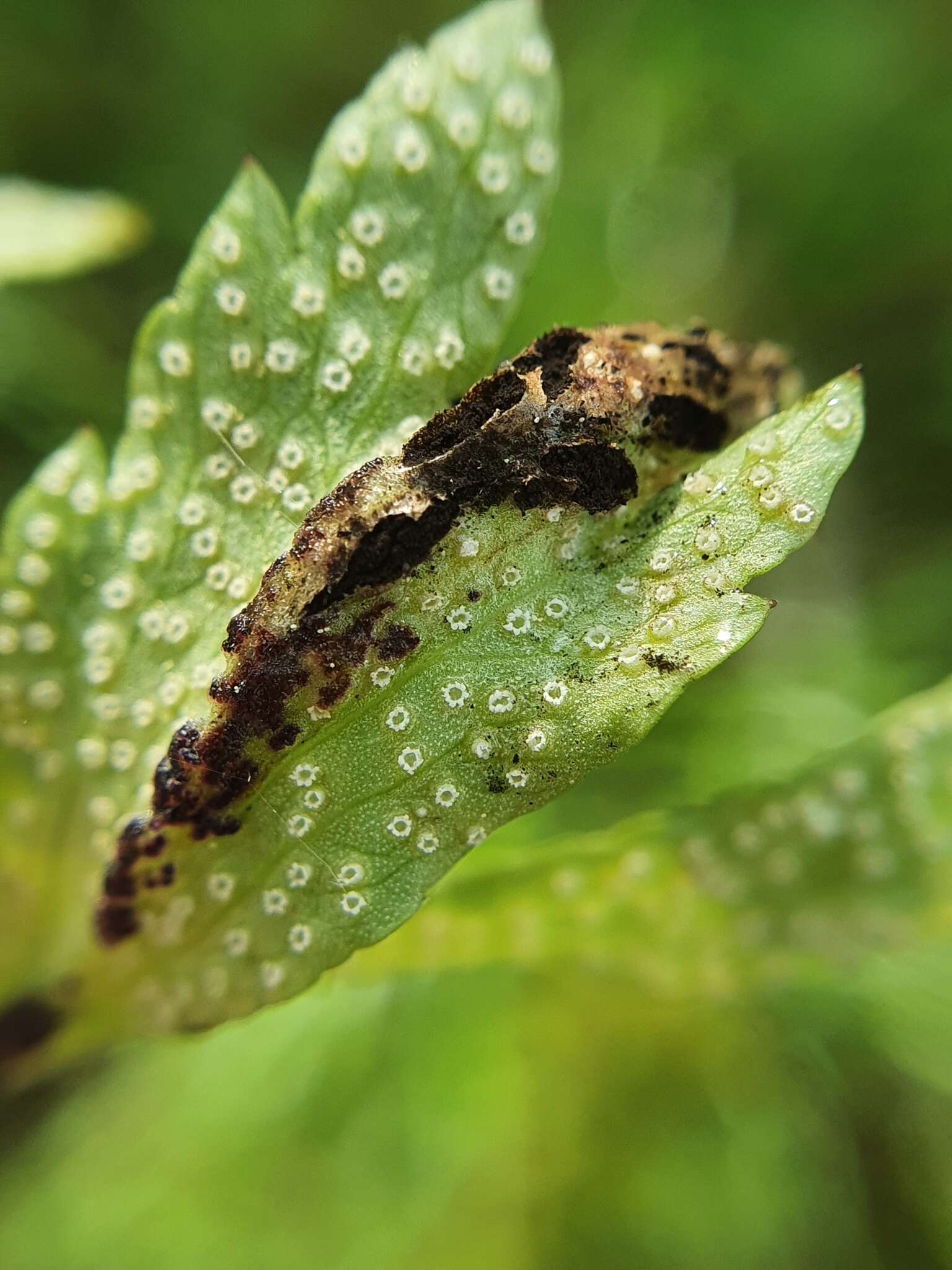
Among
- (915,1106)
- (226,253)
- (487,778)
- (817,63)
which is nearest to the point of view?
(487,778)

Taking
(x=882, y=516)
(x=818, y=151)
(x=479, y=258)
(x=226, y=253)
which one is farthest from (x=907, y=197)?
(x=226, y=253)

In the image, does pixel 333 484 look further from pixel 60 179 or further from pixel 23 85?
pixel 23 85

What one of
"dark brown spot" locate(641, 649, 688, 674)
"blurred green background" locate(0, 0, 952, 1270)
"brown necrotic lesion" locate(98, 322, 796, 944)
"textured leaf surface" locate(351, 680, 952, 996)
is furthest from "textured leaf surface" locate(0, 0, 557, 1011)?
"blurred green background" locate(0, 0, 952, 1270)

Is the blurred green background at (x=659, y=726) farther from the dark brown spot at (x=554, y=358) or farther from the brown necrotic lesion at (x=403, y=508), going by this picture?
the dark brown spot at (x=554, y=358)

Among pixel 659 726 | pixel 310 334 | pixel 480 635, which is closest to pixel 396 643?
pixel 480 635

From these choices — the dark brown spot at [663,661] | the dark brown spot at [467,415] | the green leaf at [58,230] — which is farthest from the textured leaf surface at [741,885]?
the green leaf at [58,230]

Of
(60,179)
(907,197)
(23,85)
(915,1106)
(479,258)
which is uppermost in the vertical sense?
(23,85)

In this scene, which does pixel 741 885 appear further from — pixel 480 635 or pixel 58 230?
pixel 58 230
